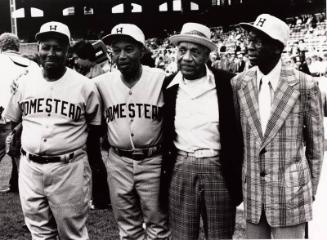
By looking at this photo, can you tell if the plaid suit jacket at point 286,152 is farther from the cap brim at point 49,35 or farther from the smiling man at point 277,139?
the cap brim at point 49,35

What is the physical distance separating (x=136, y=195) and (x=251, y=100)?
1.05 metres

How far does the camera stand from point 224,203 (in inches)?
120

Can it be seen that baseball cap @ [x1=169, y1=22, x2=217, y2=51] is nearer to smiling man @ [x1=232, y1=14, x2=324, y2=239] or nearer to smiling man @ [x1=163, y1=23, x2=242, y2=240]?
smiling man @ [x1=163, y1=23, x2=242, y2=240]

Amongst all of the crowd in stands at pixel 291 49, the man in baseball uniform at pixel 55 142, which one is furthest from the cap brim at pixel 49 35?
the crowd in stands at pixel 291 49

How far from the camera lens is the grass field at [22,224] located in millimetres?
4566

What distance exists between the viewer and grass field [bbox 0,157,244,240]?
4566 millimetres

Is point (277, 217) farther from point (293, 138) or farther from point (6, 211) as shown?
point (6, 211)

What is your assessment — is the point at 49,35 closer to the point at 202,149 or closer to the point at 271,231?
the point at 202,149

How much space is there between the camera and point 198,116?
10.1 ft

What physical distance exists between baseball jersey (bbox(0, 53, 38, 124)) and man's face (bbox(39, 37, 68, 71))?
1795 mm

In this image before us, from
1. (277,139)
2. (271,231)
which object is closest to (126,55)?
(277,139)

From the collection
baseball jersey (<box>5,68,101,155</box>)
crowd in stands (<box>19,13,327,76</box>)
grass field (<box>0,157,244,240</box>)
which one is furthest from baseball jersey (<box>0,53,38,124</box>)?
crowd in stands (<box>19,13,327,76</box>)

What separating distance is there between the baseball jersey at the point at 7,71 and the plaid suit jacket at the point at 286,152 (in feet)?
9.72

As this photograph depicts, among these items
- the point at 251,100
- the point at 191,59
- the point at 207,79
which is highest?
the point at 191,59
